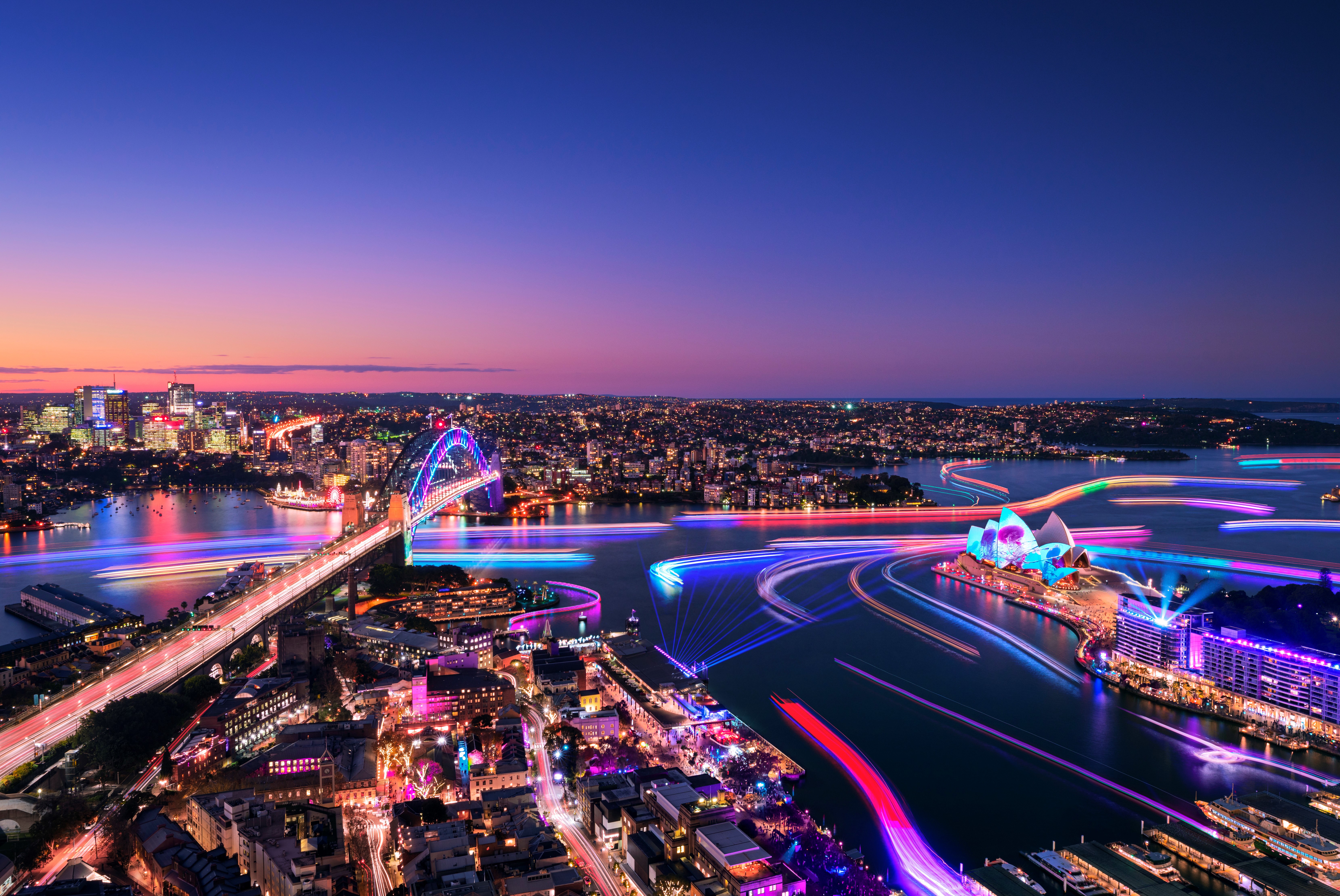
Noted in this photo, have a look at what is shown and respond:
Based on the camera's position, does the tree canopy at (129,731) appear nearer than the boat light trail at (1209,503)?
Yes

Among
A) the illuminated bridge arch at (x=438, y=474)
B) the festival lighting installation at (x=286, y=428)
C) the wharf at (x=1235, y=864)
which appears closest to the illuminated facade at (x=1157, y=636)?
the wharf at (x=1235, y=864)

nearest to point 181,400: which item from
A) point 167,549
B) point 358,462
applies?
point 358,462

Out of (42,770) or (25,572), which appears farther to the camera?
(25,572)

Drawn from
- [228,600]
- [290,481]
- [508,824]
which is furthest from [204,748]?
[290,481]

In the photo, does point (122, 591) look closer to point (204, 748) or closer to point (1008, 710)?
point (204, 748)

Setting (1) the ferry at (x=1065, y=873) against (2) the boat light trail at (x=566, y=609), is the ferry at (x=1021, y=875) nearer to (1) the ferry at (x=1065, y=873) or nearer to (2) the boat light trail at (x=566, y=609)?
(1) the ferry at (x=1065, y=873)

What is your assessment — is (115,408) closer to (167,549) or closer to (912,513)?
(167,549)
